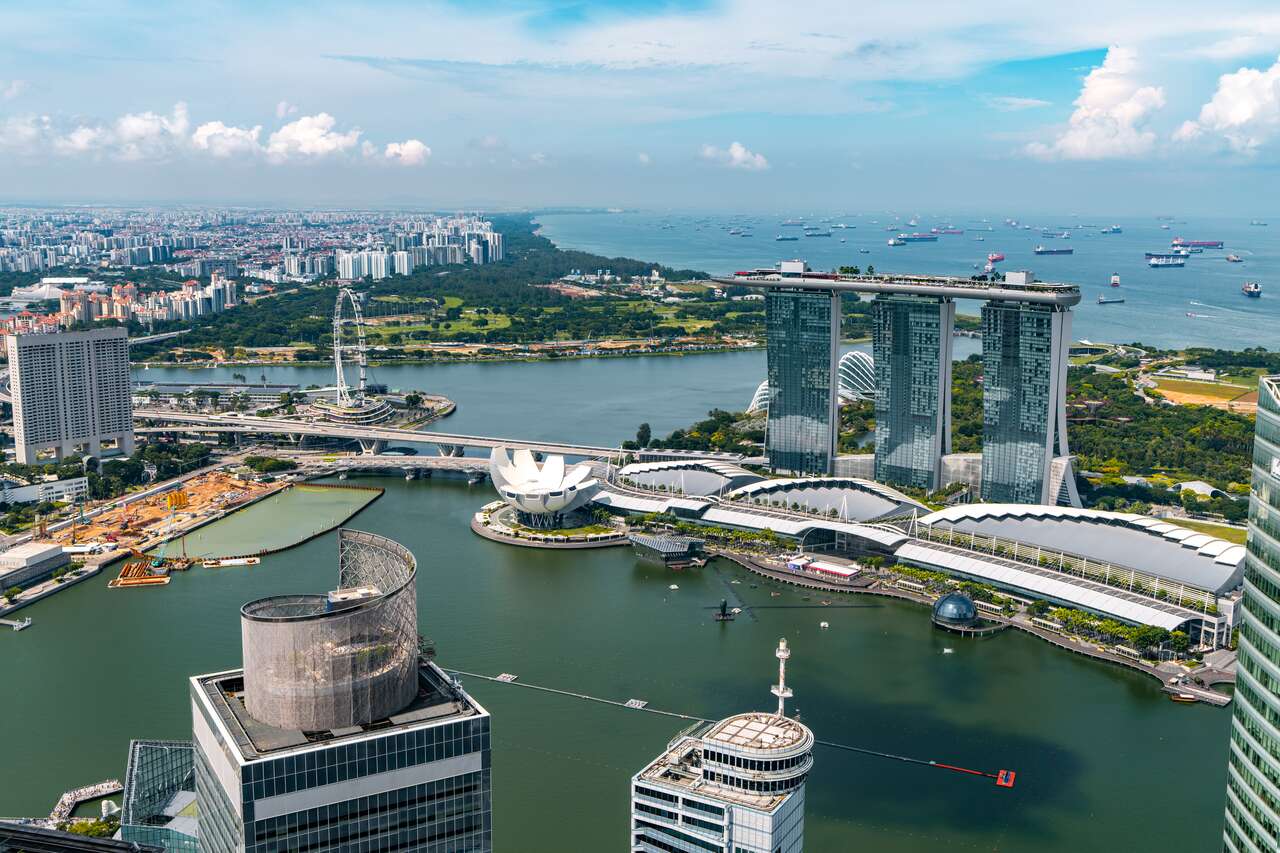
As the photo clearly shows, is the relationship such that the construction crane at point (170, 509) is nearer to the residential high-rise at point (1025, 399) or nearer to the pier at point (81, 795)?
the pier at point (81, 795)

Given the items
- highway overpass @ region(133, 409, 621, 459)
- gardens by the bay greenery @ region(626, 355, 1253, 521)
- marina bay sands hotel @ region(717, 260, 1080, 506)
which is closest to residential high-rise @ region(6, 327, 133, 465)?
highway overpass @ region(133, 409, 621, 459)

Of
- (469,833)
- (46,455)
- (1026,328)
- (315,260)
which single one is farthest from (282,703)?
(315,260)

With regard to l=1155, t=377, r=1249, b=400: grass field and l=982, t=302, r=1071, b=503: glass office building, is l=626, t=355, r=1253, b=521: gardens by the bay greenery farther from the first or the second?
l=982, t=302, r=1071, b=503: glass office building

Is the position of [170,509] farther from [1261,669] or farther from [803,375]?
[1261,669]

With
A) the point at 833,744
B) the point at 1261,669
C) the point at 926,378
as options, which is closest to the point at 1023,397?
the point at 926,378

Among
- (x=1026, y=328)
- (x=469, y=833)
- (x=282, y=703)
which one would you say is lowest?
(x=469, y=833)

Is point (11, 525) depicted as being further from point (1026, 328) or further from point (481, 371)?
point (481, 371)

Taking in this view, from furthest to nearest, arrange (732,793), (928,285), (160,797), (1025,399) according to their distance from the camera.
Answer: (928,285) → (1025,399) → (160,797) → (732,793)
